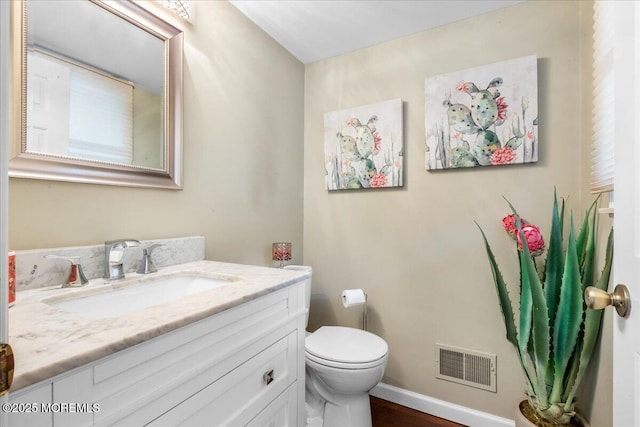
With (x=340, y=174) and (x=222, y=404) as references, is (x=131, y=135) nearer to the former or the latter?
(x=222, y=404)

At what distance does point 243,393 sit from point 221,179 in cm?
107

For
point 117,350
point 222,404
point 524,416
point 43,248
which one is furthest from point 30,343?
point 524,416

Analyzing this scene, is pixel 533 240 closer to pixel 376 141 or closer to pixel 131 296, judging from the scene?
pixel 376 141

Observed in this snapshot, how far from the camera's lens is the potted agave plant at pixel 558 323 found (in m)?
1.18

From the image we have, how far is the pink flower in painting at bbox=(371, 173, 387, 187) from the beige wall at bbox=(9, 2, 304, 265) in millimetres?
586

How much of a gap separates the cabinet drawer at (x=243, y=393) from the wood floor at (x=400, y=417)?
97cm

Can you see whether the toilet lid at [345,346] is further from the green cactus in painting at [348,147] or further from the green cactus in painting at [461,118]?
the green cactus in painting at [461,118]

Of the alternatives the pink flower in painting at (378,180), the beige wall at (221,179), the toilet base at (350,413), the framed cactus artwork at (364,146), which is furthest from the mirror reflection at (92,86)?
the toilet base at (350,413)

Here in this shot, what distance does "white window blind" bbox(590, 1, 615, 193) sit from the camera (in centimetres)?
108

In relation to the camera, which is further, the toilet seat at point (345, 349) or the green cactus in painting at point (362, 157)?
the green cactus in painting at point (362, 157)

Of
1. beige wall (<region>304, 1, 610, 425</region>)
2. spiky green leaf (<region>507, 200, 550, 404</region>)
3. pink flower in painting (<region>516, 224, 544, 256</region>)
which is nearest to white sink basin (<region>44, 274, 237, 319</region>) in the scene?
beige wall (<region>304, 1, 610, 425</region>)

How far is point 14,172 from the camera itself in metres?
0.86

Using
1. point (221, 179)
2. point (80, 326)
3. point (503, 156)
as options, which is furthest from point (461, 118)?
point (80, 326)

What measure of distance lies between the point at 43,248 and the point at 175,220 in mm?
472
